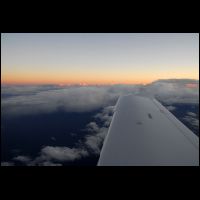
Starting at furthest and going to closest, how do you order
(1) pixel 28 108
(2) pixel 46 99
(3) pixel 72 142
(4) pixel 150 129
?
(2) pixel 46 99 → (1) pixel 28 108 → (3) pixel 72 142 → (4) pixel 150 129

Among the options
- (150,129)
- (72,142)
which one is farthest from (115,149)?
(72,142)
